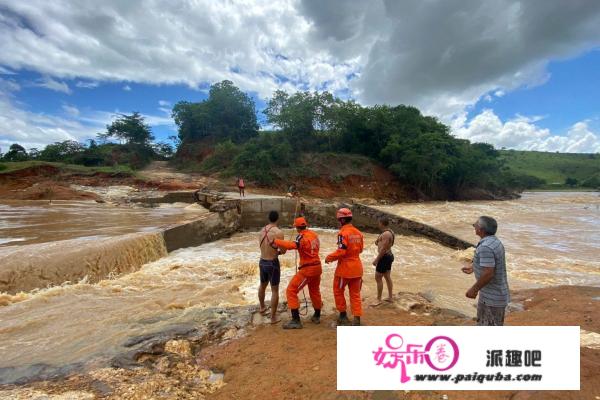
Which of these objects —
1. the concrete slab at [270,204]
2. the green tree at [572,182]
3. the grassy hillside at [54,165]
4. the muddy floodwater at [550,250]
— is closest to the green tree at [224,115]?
the grassy hillside at [54,165]

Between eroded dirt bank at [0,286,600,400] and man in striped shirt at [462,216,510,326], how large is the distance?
0.76 meters

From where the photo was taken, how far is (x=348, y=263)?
15.6 feet

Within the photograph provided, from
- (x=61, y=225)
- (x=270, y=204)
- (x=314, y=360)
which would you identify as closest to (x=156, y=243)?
(x=61, y=225)

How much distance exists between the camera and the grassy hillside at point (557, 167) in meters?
71.7

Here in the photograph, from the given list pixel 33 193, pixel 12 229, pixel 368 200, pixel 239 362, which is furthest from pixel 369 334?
pixel 368 200

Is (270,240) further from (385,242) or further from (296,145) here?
(296,145)

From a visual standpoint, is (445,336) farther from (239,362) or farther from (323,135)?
(323,135)

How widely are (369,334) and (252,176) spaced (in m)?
27.9

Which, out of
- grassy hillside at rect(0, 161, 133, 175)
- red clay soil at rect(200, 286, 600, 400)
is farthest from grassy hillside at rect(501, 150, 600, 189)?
red clay soil at rect(200, 286, 600, 400)

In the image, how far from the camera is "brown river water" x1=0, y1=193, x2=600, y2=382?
4.60m

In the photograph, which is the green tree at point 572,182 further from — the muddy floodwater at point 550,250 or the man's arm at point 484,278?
the man's arm at point 484,278

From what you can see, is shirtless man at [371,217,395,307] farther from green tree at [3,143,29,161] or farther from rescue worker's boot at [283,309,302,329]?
green tree at [3,143,29,161]

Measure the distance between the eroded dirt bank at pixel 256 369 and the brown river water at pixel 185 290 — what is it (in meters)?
0.53

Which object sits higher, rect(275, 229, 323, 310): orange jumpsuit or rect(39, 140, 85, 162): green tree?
rect(39, 140, 85, 162): green tree
